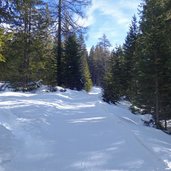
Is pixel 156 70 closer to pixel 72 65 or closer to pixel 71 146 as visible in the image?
pixel 71 146

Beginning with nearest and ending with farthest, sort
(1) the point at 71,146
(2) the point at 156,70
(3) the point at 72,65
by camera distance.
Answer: (1) the point at 71,146 < (2) the point at 156,70 < (3) the point at 72,65

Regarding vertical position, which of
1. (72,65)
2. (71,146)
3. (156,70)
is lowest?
(71,146)

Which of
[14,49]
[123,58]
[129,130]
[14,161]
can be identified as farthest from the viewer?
[123,58]

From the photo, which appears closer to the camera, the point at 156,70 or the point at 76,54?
the point at 156,70

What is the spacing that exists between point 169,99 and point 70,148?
45.8ft

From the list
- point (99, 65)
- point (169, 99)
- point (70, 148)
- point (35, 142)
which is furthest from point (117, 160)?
point (99, 65)

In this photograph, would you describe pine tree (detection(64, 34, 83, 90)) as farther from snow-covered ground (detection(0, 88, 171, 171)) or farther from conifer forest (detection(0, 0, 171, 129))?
snow-covered ground (detection(0, 88, 171, 171))

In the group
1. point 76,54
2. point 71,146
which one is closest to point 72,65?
point 76,54

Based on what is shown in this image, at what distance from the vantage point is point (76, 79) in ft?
156

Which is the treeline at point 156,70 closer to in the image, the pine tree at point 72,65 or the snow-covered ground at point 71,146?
the snow-covered ground at point 71,146

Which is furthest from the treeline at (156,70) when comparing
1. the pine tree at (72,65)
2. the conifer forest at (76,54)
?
the pine tree at (72,65)

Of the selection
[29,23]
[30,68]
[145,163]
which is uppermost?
[29,23]

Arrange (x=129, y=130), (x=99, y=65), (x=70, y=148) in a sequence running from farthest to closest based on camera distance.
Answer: (x=99, y=65)
(x=129, y=130)
(x=70, y=148)

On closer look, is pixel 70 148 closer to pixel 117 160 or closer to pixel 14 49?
pixel 117 160
